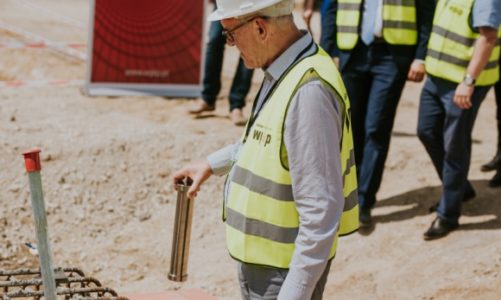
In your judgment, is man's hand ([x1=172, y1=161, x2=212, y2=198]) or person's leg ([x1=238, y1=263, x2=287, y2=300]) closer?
person's leg ([x1=238, y1=263, x2=287, y2=300])

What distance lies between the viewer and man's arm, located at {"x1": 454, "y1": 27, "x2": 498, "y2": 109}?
19.2 ft

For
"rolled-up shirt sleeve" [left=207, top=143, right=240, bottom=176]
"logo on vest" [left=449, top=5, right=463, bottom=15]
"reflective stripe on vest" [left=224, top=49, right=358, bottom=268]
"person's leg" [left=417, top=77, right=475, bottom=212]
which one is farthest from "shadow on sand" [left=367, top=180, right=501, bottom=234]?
"reflective stripe on vest" [left=224, top=49, right=358, bottom=268]

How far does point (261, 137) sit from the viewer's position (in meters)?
3.11

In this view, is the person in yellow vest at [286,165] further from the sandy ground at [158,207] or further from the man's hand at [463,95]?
the man's hand at [463,95]

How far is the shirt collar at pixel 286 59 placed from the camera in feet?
10.4

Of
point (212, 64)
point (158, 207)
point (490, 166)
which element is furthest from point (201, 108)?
point (490, 166)

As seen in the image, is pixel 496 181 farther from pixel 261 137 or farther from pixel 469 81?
pixel 261 137

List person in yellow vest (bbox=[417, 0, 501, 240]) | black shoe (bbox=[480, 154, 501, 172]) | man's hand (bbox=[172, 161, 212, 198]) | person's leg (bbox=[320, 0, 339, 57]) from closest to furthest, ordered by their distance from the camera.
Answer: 1. man's hand (bbox=[172, 161, 212, 198])
2. person in yellow vest (bbox=[417, 0, 501, 240])
3. person's leg (bbox=[320, 0, 339, 57])
4. black shoe (bbox=[480, 154, 501, 172])

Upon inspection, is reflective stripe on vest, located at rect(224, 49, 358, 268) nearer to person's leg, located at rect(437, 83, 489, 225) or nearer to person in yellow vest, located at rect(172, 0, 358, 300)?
person in yellow vest, located at rect(172, 0, 358, 300)

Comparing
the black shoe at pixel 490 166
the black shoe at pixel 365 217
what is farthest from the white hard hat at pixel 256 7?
the black shoe at pixel 490 166

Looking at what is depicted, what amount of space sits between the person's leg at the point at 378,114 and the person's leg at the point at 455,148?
37 cm

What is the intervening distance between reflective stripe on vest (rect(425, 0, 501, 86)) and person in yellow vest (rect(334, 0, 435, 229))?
19 centimetres

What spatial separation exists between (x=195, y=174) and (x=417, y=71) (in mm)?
3173

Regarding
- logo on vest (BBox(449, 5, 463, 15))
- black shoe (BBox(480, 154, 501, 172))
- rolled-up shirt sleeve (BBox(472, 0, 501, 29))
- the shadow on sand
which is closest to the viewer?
rolled-up shirt sleeve (BBox(472, 0, 501, 29))
